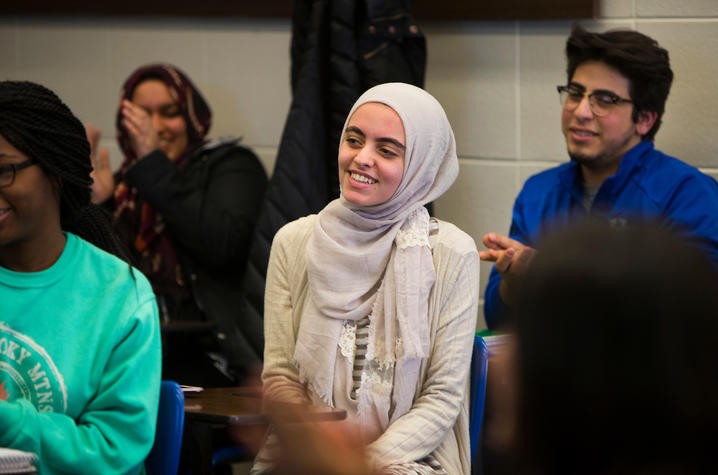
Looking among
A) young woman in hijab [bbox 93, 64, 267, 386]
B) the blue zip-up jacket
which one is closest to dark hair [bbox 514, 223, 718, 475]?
the blue zip-up jacket

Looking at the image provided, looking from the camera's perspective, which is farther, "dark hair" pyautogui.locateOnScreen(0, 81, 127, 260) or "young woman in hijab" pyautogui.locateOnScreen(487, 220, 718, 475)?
"dark hair" pyautogui.locateOnScreen(0, 81, 127, 260)

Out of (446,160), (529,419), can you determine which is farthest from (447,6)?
(529,419)

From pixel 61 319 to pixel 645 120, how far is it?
174 centimetres

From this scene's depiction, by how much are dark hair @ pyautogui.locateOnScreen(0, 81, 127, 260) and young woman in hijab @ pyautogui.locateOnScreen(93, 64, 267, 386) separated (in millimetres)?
1132

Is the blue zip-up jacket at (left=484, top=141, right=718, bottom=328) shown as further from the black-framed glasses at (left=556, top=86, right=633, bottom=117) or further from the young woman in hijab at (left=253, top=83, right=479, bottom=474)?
the young woman in hijab at (left=253, top=83, right=479, bottom=474)

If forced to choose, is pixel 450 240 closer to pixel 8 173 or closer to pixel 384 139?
pixel 384 139

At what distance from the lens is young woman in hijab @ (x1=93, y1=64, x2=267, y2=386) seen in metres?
3.19

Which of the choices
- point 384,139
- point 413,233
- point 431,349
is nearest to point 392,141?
point 384,139

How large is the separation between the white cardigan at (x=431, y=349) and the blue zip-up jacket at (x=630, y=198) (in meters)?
0.42

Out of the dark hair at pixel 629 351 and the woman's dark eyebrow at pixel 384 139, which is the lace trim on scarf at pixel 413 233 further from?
the dark hair at pixel 629 351

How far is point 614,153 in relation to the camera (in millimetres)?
2809

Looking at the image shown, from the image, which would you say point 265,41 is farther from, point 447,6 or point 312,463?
point 312,463

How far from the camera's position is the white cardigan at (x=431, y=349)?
6.77 ft

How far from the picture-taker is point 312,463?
1.12m
